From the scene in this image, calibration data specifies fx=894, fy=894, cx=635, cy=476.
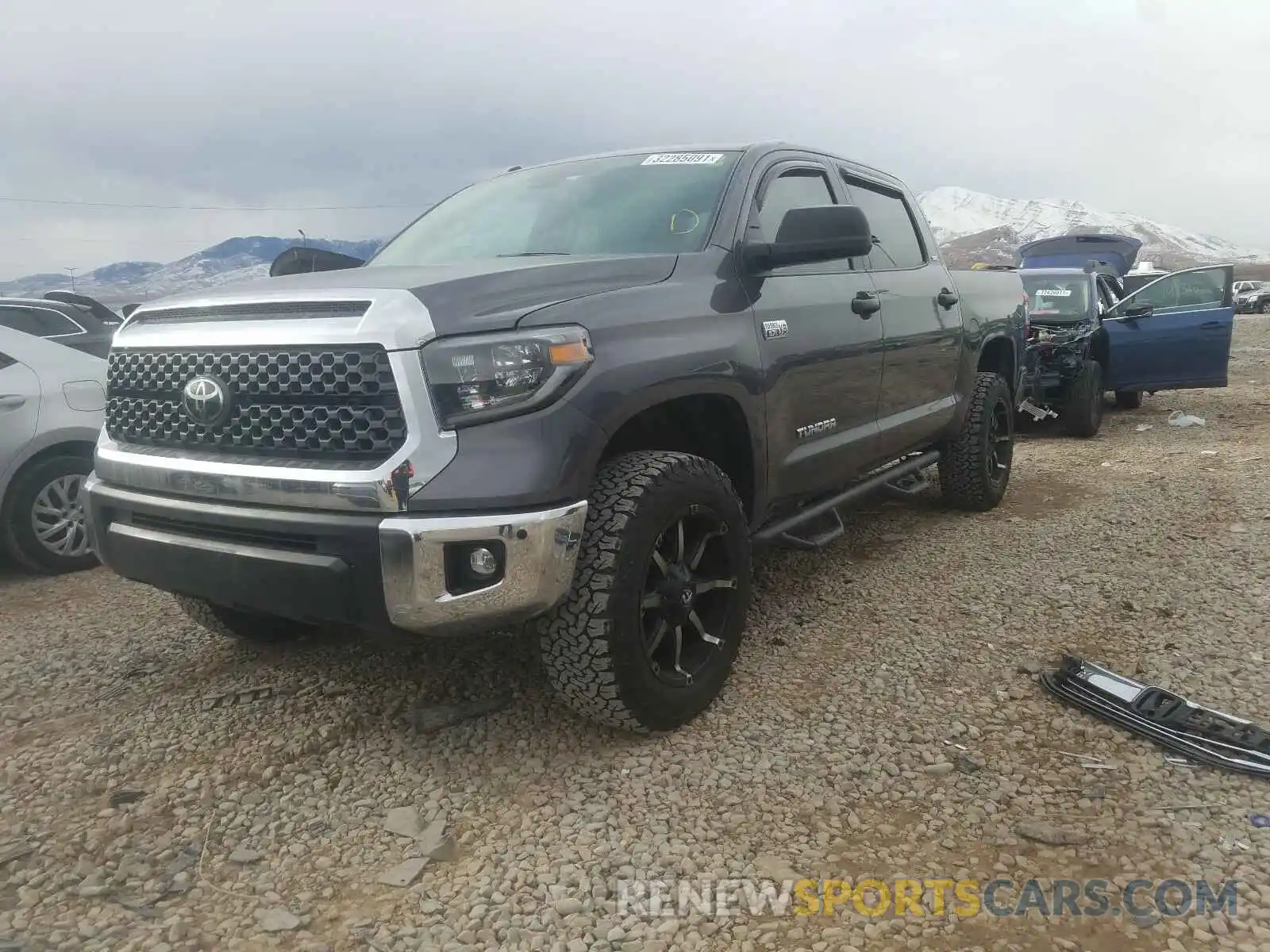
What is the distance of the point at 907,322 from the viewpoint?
4191 millimetres

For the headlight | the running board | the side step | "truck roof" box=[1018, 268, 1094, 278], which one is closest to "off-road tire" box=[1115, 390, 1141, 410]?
"truck roof" box=[1018, 268, 1094, 278]

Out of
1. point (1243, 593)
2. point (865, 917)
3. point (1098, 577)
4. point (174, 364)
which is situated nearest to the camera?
point (865, 917)

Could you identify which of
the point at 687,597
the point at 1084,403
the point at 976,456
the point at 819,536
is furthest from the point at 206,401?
the point at 1084,403

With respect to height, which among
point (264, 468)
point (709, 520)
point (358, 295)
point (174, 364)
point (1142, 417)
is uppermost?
point (358, 295)

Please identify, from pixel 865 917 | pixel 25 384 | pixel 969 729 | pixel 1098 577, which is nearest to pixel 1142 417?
pixel 1098 577

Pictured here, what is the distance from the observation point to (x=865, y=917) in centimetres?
200

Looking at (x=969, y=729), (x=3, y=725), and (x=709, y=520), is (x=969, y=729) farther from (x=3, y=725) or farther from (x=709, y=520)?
(x=3, y=725)

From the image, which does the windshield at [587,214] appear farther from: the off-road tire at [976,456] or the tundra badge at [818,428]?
the off-road tire at [976,456]

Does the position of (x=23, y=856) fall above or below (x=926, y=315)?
below

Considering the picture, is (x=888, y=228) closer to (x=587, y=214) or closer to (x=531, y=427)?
(x=587, y=214)

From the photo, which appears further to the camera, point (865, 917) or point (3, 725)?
point (3, 725)

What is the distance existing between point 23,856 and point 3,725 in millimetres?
942

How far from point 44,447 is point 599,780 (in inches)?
149

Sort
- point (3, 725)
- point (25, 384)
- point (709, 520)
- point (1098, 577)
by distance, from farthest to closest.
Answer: point (25, 384) → point (1098, 577) → point (3, 725) → point (709, 520)
